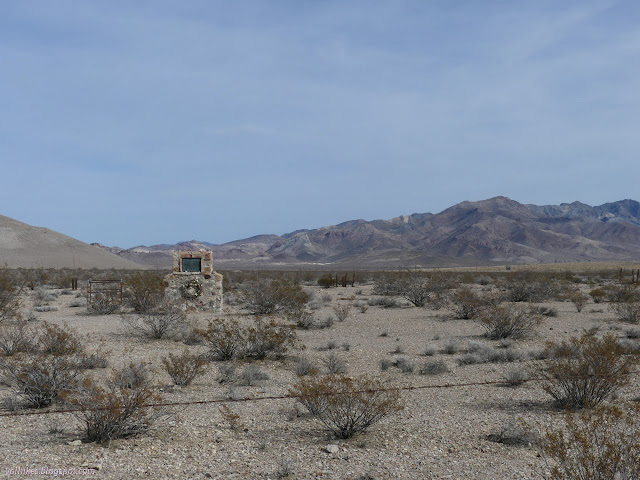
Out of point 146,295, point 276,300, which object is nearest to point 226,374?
point 276,300

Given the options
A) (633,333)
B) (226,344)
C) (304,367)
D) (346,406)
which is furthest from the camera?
(633,333)

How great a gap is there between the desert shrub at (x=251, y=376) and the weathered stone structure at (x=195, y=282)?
43.9 ft

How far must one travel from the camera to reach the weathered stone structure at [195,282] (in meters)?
25.4

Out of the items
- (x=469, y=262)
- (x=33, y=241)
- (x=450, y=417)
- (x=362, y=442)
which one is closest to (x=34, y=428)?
(x=362, y=442)

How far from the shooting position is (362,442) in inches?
321

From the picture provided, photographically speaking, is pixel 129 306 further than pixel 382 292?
No

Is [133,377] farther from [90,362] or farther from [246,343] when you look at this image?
[246,343]

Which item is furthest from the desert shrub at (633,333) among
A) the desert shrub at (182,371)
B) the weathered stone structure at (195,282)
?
the weathered stone structure at (195,282)

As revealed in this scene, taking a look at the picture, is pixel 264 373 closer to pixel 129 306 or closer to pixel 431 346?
pixel 431 346

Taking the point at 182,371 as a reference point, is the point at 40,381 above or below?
above

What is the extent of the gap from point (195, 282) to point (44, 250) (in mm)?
87247

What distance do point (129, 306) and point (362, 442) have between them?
20.7m

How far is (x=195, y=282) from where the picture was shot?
25438 millimetres

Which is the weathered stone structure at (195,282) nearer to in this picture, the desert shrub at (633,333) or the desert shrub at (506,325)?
the desert shrub at (506,325)
